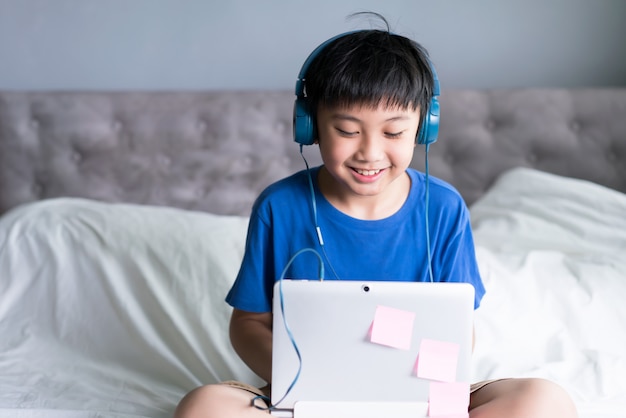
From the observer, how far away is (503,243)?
6.48 ft

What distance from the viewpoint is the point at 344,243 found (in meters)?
1.27

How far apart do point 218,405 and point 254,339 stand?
18 centimetres

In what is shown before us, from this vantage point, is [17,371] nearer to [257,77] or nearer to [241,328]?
[241,328]

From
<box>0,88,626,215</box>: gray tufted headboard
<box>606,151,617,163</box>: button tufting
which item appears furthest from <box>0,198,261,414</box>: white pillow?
<box>606,151,617,163</box>: button tufting

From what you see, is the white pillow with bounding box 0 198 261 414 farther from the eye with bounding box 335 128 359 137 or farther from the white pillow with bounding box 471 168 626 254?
the white pillow with bounding box 471 168 626 254

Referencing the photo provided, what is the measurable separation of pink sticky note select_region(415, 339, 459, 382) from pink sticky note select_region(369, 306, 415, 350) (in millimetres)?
27

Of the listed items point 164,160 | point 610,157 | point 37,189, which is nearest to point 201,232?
point 164,160

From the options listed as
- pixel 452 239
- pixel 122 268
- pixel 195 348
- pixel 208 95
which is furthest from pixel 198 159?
pixel 452 239

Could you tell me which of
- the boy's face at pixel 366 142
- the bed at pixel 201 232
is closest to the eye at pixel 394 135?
the boy's face at pixel 366 142

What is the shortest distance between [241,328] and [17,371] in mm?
551

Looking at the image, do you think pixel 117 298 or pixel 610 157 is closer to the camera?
pixel 117 298

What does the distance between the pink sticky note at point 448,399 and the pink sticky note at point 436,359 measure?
0.7 inches

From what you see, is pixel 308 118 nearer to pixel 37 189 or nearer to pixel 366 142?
pixel 366 142

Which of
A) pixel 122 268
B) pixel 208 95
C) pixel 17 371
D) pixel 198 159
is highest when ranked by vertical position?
pixel 208 95
